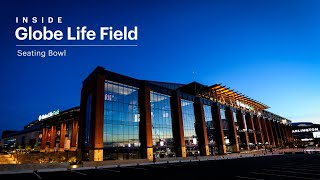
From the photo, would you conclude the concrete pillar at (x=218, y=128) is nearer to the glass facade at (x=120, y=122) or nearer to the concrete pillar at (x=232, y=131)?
the concrete pillar at (x=232, y=131)

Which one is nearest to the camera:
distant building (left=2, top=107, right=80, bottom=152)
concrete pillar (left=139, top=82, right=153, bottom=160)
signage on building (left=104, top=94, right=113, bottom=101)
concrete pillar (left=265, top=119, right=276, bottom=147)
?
signage on building (left=104, top=94, right=113, bottom=101)

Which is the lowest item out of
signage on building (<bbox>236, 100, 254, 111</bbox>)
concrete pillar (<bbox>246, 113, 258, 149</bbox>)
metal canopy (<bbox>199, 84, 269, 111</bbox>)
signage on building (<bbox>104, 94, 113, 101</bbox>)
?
concrete pillar (<bbox>246, 113, 258, 149</bbox>)

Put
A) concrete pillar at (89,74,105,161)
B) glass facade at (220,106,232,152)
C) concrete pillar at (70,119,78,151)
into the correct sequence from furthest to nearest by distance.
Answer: concrete pillar at (70,119,78,151)
glass facade at (220,106,232,152)
concrete pillar at (89,74,105,161)

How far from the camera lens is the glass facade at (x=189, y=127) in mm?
54312

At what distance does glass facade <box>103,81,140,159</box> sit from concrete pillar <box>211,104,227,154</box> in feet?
95.4

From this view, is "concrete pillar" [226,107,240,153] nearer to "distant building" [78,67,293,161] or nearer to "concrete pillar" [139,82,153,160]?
"distant building" [78,67,293,161]

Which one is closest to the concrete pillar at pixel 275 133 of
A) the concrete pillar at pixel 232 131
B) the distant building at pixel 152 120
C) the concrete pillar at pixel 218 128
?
the distant building at pixel 152 120

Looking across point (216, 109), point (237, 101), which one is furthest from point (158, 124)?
point (237, 101)

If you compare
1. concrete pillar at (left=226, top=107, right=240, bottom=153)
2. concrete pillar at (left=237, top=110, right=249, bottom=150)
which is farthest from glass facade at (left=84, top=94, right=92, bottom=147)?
concrete pillar at (left=237, top=110, right=249, bottom=150)

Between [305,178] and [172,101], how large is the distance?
4098 centimetres

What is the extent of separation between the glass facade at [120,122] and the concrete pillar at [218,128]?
2907cm

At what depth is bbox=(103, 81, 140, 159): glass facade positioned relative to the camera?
3875 cm

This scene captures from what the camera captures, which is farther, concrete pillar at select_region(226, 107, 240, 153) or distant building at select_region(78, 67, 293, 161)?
concrete pillar at select_region(226, 107, 240, 153)

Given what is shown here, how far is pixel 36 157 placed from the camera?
55.6m
